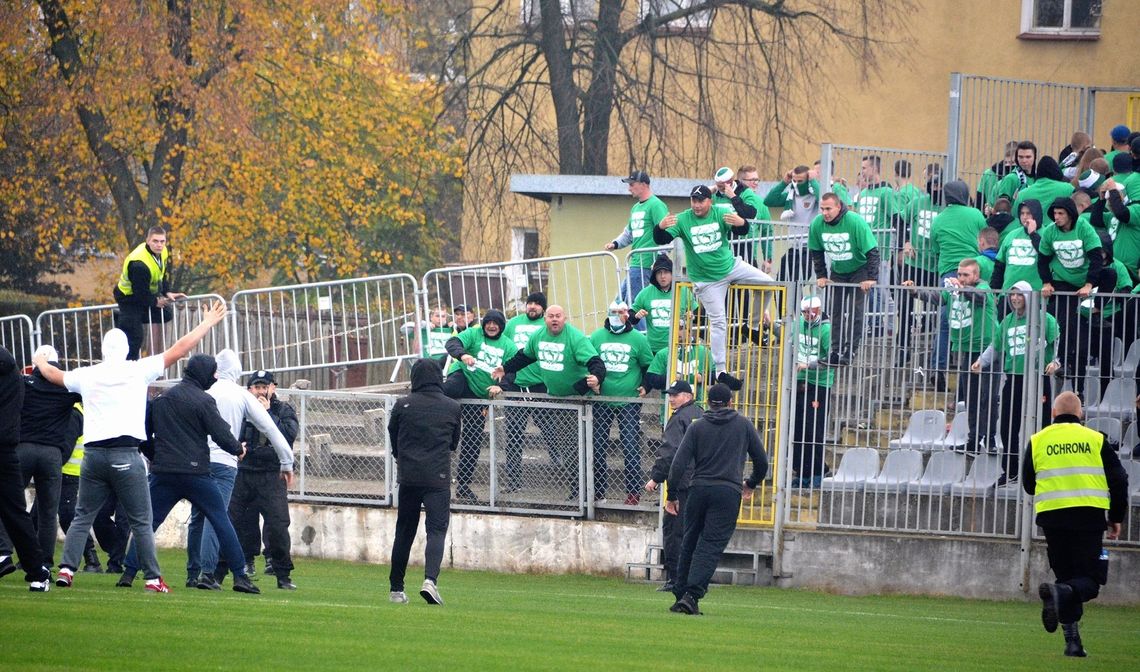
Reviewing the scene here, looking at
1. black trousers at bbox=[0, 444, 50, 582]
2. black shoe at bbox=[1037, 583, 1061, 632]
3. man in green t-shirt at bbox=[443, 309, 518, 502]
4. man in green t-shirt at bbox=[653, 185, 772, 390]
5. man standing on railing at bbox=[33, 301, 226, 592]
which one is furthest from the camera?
man in green t-shirt at bbox=[443, 309, 518, 502]

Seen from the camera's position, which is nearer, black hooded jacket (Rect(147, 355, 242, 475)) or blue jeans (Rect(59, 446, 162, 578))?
blue jeans (Rect(59, 446, 162, 578))

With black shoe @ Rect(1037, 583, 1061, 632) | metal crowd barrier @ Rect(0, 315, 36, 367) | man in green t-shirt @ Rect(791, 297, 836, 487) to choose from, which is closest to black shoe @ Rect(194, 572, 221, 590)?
man in green t-shirt @ Rect(791, 297, 836, 487)

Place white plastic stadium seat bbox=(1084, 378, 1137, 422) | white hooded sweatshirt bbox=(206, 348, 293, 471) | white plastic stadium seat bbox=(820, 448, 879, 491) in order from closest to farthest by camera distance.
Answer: white hooded sweatshirt bbox=(206, 348, 293, 471) < white plastic stadium seat bbox=(1084, 378, 1137, 422) < white plastic stadium seat bbox=(820, 448, 879, 491)

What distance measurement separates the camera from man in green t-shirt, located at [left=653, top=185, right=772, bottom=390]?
1556 centimetres

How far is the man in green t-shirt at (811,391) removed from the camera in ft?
49.5

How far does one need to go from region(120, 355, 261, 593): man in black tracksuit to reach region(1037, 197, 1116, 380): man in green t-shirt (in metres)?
7.62

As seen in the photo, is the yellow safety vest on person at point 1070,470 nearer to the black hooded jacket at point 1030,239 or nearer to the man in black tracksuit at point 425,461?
the man in black tracksuit at point 425,461

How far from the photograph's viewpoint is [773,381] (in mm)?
15297

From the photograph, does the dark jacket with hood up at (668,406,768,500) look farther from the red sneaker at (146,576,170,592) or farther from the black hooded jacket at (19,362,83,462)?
the black hooded jacket at (19,362,83,462)

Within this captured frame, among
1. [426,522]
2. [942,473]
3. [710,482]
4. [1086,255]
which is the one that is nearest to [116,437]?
[426,522]

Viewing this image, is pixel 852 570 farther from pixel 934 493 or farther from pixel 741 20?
pixel 741 20

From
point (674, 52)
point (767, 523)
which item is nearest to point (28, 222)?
point (674, 52)

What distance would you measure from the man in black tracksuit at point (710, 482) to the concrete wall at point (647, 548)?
298cm

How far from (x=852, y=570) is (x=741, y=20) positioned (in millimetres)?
14294
